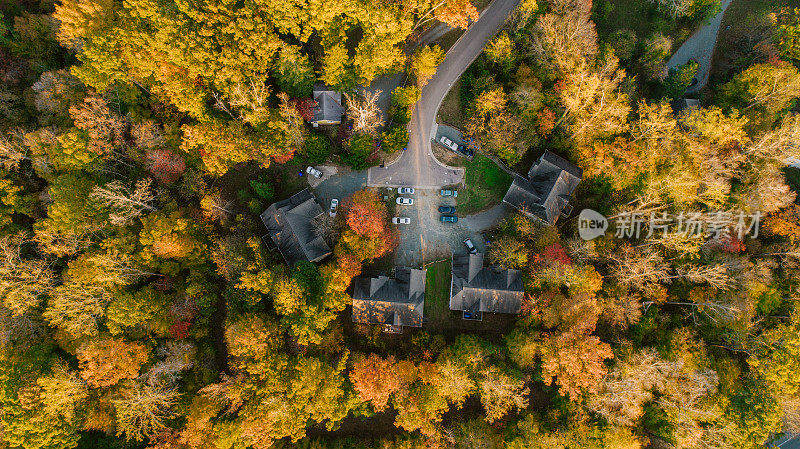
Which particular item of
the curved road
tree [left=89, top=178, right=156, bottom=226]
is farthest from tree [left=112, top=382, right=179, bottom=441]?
the curved road

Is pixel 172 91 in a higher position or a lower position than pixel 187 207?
higher

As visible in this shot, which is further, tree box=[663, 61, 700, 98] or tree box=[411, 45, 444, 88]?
tree box=[663, 61, 700, 98]

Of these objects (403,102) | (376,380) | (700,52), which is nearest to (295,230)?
(376,380)

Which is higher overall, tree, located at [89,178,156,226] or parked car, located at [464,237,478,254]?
tree, located at [89,178,156,226]

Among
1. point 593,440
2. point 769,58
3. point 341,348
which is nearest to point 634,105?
point 769,58

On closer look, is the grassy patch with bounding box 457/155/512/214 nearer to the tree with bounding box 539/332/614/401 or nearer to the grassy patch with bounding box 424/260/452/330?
the grassy patch with bounding box 424/260/452/330

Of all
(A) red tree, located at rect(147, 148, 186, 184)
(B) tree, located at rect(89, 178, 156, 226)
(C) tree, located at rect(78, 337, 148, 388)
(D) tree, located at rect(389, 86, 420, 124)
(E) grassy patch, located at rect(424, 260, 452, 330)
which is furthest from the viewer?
(E) grassy patch, located at rect(424, 260, 452, 330)

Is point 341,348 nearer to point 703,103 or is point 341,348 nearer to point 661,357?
point 661,357

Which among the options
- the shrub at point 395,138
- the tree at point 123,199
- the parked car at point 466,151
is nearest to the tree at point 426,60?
the shrub at point 395,138
